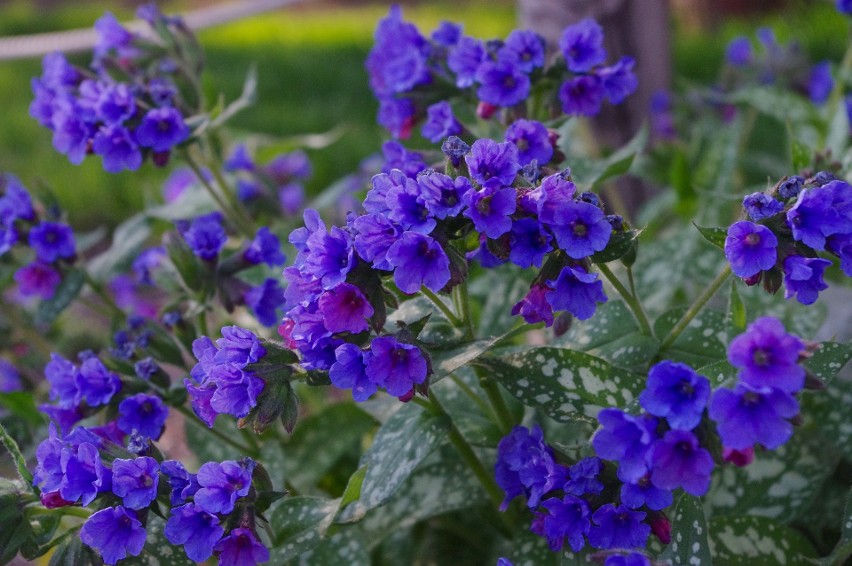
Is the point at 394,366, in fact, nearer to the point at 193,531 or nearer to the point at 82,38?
the point at 193,531

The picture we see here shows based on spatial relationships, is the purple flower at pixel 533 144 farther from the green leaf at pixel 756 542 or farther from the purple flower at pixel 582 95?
the green leaf at pixel 756 542

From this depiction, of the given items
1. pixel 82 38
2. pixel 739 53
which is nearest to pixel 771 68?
pixel 739 53

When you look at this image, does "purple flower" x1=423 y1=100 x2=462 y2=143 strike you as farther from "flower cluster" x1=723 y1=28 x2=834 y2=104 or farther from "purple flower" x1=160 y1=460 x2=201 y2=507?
"flower cluster" x1=723 y1=28 x2=834 y2=104

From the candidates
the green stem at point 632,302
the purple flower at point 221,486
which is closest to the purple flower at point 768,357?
the green stem at point 632,302

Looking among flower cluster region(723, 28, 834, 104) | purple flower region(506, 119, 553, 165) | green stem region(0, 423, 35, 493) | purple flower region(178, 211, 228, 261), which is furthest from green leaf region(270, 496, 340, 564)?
flower cluster region(723, 28, 834, 104)

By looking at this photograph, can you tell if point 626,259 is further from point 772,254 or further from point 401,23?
point 401,23

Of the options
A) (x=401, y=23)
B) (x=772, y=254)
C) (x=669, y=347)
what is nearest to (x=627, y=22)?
(x=401, y=23)
